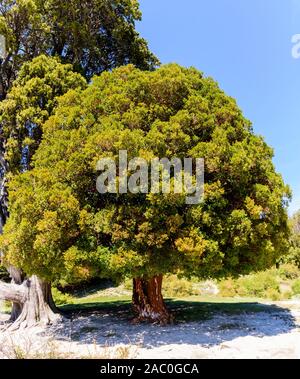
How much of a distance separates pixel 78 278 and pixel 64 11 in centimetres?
1072

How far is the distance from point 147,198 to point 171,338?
12.2 feet

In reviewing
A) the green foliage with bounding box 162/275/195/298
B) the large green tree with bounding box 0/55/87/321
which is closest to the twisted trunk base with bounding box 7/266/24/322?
the large green tree with bounding box 0/55/87/321

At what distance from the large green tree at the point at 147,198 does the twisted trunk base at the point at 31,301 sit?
3.29m

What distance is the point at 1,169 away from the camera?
1419 centimetres

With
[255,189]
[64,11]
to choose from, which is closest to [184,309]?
[255,189]

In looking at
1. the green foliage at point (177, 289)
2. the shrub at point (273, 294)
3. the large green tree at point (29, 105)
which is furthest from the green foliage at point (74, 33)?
the shrub at point (273, 294)

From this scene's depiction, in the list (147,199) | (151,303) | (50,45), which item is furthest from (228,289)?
(50,45)

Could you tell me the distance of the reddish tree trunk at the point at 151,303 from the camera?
11617 mm

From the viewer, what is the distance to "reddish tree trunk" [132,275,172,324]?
1162 cm

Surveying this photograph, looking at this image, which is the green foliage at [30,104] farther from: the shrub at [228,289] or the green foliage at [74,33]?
the shrub at [228,289]

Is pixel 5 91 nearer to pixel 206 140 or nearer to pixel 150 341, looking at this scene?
pixel 206 140

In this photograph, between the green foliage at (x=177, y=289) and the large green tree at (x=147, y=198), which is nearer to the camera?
the large green tree at (x=147, y=198)

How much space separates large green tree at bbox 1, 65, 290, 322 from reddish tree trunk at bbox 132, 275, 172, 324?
79.8 inches

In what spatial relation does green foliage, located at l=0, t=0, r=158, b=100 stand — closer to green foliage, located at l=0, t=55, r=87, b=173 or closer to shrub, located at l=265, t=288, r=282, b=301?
green foliage, located at l=0, t=55, r=87, b=173
